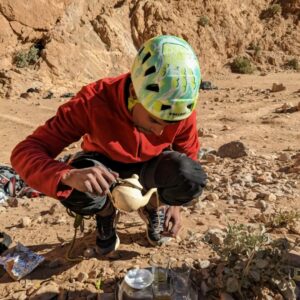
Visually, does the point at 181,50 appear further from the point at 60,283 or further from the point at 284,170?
the point at 284,170

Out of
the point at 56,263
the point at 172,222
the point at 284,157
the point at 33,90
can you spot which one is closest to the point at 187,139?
the point at 172,222

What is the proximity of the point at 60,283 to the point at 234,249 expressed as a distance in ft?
2.70

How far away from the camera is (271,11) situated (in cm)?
1335

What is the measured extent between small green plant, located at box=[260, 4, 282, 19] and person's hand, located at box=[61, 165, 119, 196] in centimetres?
1293

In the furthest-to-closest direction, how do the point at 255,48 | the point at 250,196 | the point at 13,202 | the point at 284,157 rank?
the point at 255,48 → the point at 284,157 → the point at 13,202 → the point at 250,196

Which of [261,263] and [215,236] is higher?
[261,263]

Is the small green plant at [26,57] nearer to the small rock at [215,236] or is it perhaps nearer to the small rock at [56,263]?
the small rock at [56,263]

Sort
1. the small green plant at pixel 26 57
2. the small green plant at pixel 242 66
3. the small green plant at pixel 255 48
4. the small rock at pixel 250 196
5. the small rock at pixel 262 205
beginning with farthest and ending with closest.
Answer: the small green plant at pixel 255 48 → the small green plant at pixel 242 66 → the small green plant at pixel 26 57 → the small rock at pixel 250 196 → the small rock at pixel 262 205

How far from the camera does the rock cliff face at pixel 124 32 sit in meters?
10.2

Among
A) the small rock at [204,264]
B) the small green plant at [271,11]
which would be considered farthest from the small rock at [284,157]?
the small green plant at [271,11]

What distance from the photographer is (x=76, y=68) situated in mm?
10375

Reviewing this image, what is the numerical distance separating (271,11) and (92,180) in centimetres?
1311

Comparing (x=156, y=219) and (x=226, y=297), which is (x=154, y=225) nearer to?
(x=156, y=219)

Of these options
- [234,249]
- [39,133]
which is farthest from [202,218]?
[39,133]
